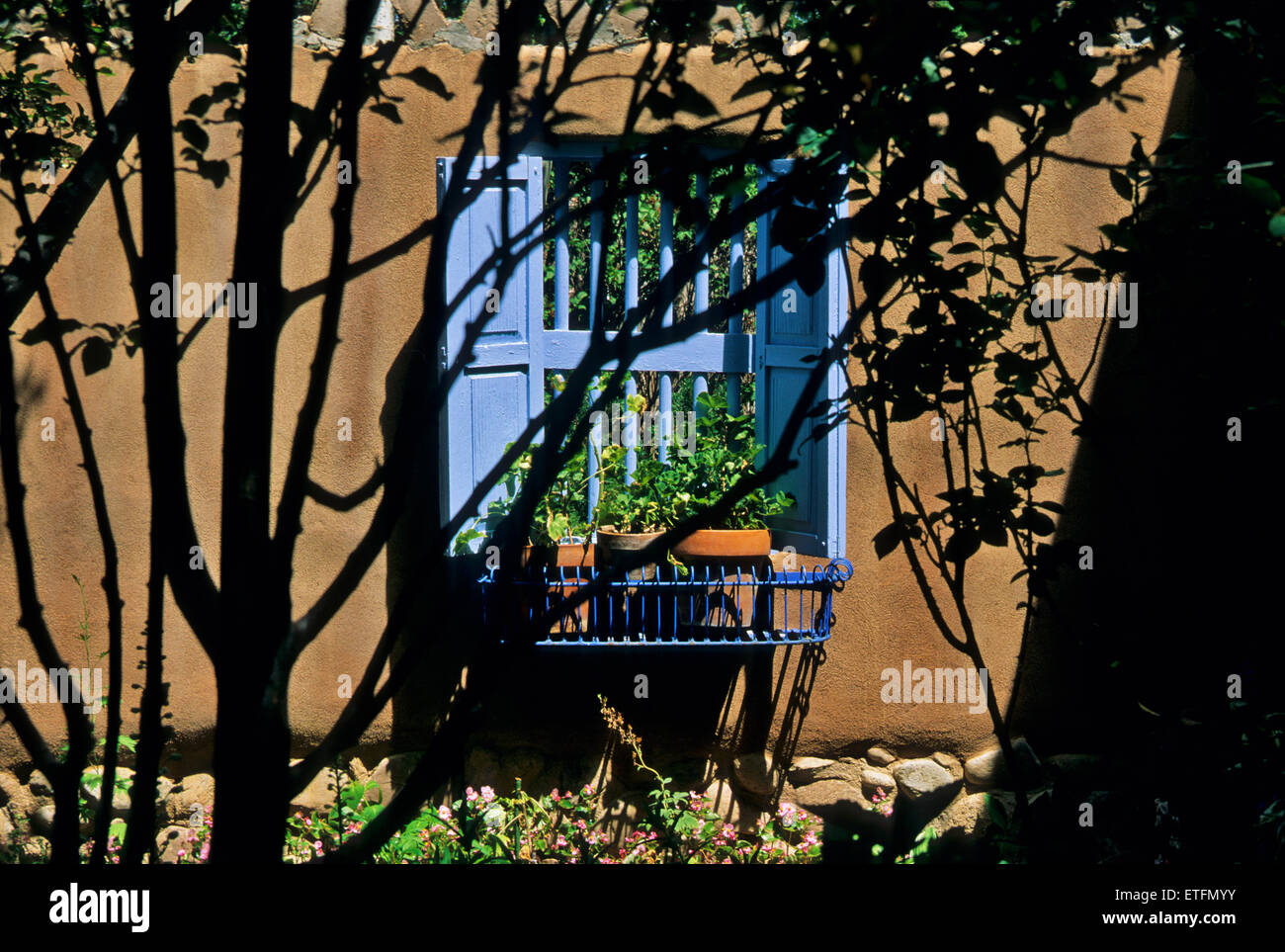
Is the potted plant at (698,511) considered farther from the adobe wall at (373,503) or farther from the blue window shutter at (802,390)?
the adobe wall at (373,503)

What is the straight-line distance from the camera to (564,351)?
4.02 m

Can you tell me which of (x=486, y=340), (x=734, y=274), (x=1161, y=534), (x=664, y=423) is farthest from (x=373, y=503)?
(x=1161, y=534)

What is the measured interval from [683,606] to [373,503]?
1.18 meters

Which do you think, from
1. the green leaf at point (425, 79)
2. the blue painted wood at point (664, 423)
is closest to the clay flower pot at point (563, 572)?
the blue painted wood at point (664, 423)

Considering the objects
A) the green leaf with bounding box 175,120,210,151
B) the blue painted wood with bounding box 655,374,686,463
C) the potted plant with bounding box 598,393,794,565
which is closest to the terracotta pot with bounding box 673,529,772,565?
the potted plant with bounding box 598,393,794,565

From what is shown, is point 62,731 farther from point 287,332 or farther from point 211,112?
point 211,112

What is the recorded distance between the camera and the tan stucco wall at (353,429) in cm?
378

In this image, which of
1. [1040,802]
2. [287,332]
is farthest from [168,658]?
[1040,802]

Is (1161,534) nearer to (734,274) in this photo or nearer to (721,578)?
(721,578)

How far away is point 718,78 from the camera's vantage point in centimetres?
382

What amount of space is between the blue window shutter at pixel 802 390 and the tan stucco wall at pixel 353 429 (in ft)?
0.99

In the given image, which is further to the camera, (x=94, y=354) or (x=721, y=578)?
(x=721, y=578)

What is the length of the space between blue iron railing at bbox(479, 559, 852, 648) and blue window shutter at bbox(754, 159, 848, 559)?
0.52 ft

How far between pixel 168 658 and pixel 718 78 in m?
2.89
